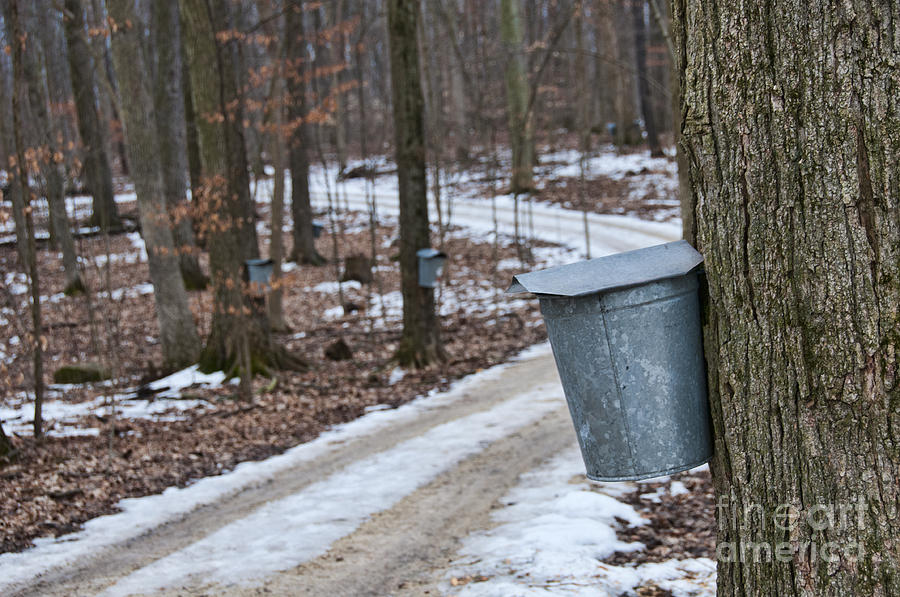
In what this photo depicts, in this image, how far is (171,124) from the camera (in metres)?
16.7

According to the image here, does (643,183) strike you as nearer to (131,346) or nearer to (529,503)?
(131,346)

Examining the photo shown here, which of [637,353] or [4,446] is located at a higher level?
[637,353]

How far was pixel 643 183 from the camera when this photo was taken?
24344 mm

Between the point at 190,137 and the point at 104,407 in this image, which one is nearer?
the point at 104,407

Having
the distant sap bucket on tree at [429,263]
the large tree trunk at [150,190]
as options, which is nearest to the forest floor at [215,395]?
the large tree trunk at [150,190]

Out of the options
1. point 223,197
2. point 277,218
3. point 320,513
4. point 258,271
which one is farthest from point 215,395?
point 320,513

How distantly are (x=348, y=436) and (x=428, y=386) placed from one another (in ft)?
6.36

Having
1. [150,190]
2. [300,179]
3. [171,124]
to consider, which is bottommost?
[150,190]

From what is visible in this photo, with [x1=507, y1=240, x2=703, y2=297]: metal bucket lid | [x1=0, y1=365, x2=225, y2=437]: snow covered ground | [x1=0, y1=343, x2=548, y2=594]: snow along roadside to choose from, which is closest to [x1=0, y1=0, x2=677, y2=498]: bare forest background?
[x1=0, y1=365, x2=225, y2=437]: snow covered ground

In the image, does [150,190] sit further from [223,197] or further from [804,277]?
[804,277]

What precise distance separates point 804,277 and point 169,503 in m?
4.99

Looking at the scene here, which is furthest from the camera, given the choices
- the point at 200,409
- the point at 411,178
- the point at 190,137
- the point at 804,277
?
the point at 190,137

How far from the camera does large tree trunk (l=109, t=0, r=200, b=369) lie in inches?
395

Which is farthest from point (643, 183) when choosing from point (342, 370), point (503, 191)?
point (342, 370)
